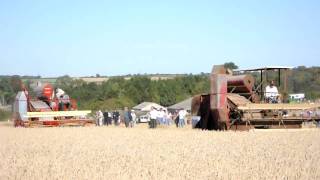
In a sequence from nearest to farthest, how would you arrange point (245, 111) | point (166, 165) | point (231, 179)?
point (231, 179), point (166, 165), point (245, 111)

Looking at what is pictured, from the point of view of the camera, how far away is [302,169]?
11.0 meters

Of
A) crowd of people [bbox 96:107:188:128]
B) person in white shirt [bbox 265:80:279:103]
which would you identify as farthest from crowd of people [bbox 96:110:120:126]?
person in white shirt [bbox 265:80:279:103]

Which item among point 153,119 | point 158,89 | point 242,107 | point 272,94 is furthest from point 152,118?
point 158,89

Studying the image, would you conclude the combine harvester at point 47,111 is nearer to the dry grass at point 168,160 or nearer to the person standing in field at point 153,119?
the person standing in field at point 153,119

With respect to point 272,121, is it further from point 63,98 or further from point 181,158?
point 63,98

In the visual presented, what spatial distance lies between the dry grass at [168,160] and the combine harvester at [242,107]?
5.30 metres

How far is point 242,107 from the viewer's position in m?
23.5

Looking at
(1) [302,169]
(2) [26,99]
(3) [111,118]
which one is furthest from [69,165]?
(3) [111,118]

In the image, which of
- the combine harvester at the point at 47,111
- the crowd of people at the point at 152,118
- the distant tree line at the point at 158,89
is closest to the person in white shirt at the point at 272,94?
the crowd of people at the point at 152,118

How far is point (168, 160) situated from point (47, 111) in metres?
22.2

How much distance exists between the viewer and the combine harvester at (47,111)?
3294cm

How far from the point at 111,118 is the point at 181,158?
30517mm

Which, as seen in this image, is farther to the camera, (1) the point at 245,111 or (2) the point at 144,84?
(2) the point at 144,84

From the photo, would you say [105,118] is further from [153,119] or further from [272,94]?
[272,94]
